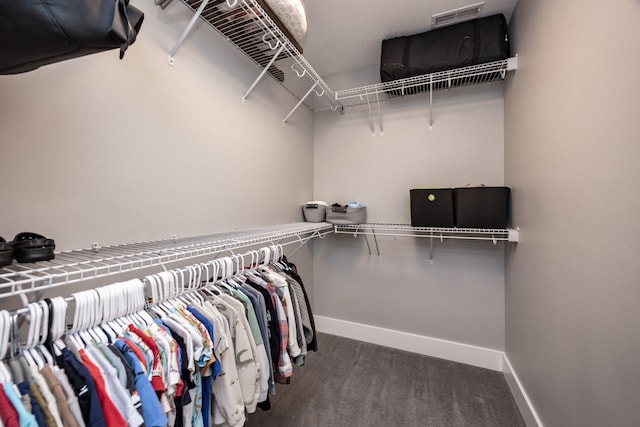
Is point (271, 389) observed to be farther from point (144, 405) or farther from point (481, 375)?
point (481, 375)

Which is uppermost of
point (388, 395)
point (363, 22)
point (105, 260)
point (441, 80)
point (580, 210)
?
point (363, 22)

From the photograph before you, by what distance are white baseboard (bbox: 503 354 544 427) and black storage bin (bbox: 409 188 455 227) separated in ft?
3.51

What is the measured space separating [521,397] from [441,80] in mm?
2159

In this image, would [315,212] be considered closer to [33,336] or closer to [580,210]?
[580,210]

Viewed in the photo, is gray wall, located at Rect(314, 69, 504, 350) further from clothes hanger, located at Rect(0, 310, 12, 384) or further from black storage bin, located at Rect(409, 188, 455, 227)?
clothes hanger, located at Rect(0, 310, 12, 384)

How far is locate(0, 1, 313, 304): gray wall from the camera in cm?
83

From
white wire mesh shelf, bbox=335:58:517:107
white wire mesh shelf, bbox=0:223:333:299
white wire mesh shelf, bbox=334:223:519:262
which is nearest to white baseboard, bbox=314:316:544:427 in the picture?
white wire mesh shelf, bbox=334:223:519:262

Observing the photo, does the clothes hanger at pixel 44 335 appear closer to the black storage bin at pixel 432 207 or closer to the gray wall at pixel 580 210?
the gray wall at pixel 580 210

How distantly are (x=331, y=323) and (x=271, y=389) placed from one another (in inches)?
61.8

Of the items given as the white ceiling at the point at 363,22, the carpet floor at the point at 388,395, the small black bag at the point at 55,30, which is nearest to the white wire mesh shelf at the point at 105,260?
the small black bag at the point at 55,30

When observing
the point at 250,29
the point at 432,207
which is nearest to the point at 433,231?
the point at 432,207

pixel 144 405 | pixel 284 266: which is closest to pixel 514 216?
pixel 284 266

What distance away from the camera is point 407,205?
2262 mm

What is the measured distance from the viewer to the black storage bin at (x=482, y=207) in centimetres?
172
